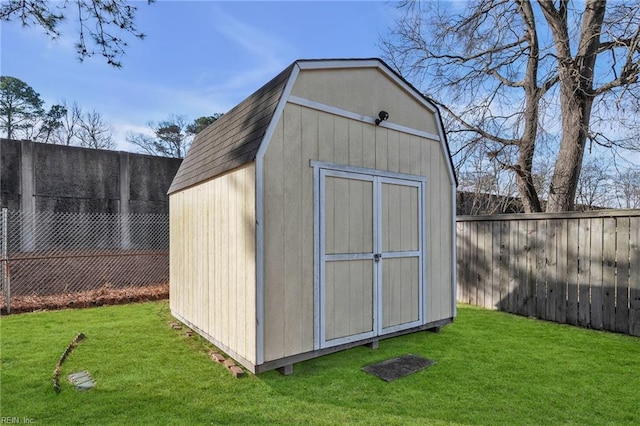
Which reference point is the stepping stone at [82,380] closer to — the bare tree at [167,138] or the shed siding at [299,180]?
the shed siding at [299,180]

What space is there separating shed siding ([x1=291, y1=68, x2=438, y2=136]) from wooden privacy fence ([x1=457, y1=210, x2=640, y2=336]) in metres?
2.27

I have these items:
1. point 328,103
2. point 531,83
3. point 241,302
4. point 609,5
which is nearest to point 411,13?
point 531,83

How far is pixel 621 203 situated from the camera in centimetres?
1048

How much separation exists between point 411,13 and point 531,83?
10.3 feet

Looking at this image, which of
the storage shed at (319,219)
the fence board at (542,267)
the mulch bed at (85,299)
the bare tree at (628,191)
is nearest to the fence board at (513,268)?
the fence board at (542,267)

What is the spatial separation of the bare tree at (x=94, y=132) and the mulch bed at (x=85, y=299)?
45.2 ft

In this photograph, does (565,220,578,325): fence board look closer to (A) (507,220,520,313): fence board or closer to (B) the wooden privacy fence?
(B) the wooden privacy fence

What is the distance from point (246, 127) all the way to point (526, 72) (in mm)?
6666

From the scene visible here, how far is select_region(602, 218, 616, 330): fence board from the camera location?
13.9 ft

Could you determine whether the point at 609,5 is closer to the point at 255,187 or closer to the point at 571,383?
the point at 571,383

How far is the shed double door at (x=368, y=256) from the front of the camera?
330cm

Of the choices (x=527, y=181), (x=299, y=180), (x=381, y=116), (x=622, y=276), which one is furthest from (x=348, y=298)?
(x=527, y=181)

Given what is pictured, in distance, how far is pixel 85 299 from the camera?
5.61 meters

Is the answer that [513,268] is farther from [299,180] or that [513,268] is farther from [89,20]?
[89,20]
